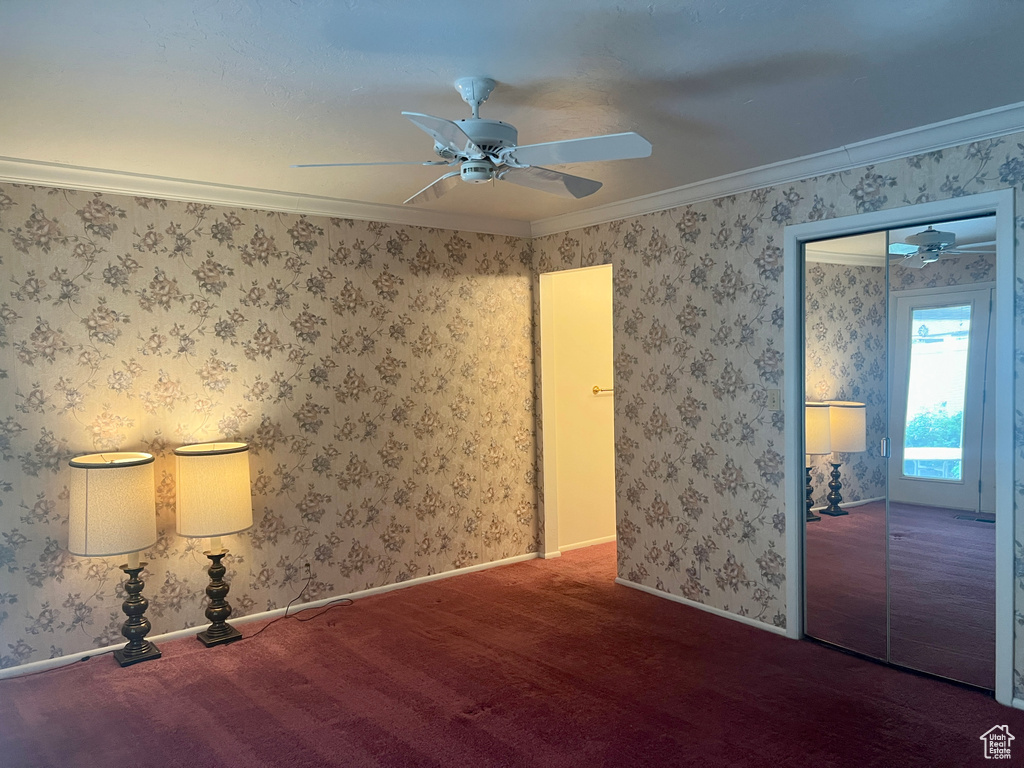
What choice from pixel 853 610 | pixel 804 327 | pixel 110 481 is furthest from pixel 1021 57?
pixel 110 481

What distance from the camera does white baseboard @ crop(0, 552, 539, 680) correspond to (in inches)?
139

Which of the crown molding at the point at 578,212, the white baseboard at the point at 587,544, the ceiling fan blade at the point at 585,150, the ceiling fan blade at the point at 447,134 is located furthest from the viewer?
the white baseboard at the point at 587,544

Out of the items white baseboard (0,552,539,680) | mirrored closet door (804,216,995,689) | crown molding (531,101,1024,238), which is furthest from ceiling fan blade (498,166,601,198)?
white baseboard (0,552,539,680)

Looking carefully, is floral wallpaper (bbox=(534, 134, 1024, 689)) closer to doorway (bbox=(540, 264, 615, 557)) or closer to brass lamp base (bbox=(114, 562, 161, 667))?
doorway (bbox=(540, 264, 615, 557))

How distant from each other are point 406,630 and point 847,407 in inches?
96.4

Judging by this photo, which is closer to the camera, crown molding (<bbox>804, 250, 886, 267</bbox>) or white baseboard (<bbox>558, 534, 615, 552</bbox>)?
crown molding (<bbox>804, 250, 886, 267</bbox>)

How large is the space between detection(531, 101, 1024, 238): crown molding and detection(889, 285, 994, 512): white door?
0.61 metres

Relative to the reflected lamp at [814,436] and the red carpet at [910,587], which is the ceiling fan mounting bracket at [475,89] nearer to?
the reflected lamp at [814,436]

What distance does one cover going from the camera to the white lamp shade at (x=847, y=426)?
351 centimetres

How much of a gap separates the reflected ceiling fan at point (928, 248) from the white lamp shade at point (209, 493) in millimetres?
3208

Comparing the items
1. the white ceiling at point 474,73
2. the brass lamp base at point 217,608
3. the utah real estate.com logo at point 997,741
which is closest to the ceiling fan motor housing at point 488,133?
the white ceiling at point 474,73

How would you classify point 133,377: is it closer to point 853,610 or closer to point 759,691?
Answer: point 759,691

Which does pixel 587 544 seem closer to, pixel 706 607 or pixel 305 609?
pixel 706 607

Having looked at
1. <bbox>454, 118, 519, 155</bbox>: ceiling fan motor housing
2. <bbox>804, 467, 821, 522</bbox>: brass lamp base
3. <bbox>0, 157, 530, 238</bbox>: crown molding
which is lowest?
<bbox>804, 467, 821, 522</bbox>: brass lamp base
